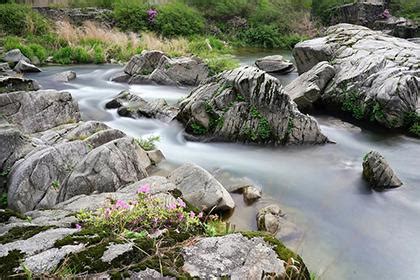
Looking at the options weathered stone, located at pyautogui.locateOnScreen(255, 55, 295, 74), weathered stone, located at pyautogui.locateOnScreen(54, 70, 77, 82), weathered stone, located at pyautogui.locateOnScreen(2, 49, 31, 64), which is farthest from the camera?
weathered stone, located at pyautogui.locateOnScreen(255, 55, 295, 74)

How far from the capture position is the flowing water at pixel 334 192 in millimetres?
5508

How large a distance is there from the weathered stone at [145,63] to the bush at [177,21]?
10270 millimetres

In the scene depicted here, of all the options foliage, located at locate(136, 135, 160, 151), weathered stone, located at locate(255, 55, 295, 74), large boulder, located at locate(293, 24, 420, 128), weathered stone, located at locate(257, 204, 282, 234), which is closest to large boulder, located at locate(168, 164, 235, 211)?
weathered stone, located at locate(257, 204, 282, 234)

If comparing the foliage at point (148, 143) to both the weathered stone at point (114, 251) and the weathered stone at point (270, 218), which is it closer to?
the weathered stone at point (270, 218)

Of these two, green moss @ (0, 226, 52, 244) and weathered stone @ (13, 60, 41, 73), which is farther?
weathered stone @ (13, 60, 41, 73)

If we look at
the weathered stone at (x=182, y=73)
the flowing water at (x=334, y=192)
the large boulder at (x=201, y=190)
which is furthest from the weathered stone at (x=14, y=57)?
the large boulder at (x=201, y=190)

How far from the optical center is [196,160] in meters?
8.73

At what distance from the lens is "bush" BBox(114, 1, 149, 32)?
26.3 m

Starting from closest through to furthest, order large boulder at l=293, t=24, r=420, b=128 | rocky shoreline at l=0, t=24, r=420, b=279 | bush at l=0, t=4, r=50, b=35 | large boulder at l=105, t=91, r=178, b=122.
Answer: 1. rocky shoreline at l=0, t=24, r=420, b=279
2. large boulder at l=293, t=24, r=420, b=128
3. large boulder at l=105, t=91, r=178, b=122
4. bush at l=0, t=4, r=50, b=35

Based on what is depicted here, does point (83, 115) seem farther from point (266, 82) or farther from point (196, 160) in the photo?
point (266, 82)

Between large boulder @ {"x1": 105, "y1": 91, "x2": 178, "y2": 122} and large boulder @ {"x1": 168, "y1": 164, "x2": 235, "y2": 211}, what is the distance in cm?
439

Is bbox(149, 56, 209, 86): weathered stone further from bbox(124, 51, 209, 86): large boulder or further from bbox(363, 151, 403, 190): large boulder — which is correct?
bbox(363, 151, 403, 190): large boulder

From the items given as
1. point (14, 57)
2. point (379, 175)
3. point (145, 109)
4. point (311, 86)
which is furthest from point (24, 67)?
point (379, 175)

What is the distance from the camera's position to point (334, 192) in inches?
294
